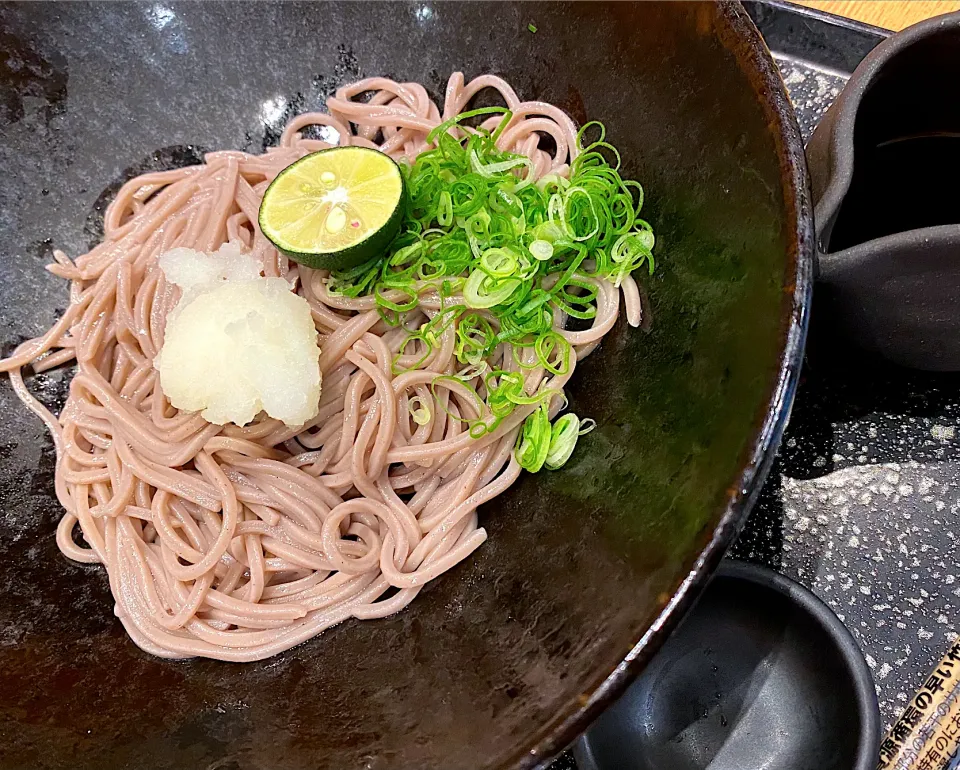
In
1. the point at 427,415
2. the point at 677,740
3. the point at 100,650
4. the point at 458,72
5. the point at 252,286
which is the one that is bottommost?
the point at 677,740

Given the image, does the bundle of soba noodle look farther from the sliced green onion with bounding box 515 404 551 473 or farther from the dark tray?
the dark tray

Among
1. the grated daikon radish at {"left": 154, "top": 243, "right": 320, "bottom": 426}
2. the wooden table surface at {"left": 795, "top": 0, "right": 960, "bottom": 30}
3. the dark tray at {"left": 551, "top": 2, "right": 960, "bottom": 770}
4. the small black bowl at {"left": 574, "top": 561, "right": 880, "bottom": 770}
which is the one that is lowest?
the small black bowl at {"left": 574, "top": 561, "right": 880, "bottom": 770}

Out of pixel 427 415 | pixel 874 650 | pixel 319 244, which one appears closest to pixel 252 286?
pixel 319 244

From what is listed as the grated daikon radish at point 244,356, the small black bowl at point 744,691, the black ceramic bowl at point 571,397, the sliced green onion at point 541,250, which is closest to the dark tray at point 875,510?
the small black bowl at point 744,691

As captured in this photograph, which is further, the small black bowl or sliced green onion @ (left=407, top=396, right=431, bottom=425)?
sliced green onion @ (left=407, top=396, right=431, bottom=425)

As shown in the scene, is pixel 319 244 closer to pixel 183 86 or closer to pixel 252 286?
pixel 252 286

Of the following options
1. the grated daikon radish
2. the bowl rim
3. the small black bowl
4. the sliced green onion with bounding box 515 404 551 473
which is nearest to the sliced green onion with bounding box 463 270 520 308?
the sliced green onion with bounding box 515 404 551 473
